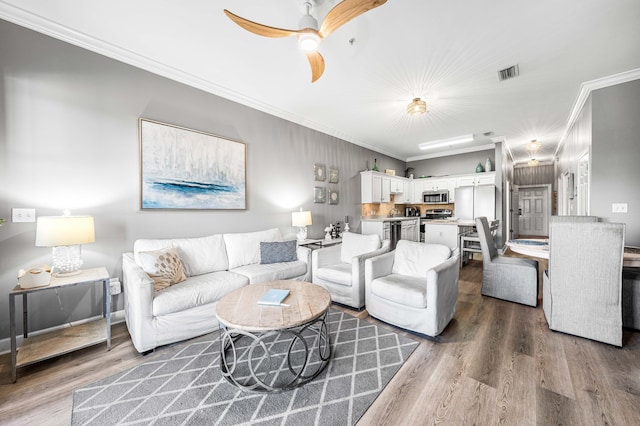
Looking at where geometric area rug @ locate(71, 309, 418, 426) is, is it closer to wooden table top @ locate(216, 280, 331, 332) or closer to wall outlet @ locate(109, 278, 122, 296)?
wooden table top @ locate(216, 280, 331, 332)

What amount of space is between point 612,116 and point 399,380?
435cm

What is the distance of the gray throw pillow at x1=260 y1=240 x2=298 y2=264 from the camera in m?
3.30

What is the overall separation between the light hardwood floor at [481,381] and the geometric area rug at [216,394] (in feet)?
0.36

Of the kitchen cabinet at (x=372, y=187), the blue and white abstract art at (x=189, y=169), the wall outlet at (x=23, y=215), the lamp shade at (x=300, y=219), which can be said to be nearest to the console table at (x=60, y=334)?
the wall outlet at (x=23, y=215)

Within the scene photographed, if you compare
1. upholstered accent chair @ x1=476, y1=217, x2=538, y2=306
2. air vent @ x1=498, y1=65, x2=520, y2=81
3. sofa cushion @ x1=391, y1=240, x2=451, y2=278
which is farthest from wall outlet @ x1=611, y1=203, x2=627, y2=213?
sofa cushion @ x1=391, y1=240, x2=451, y2=278

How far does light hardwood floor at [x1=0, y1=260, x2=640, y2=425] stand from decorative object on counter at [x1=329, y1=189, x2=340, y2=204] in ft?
11.2

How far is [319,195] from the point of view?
4.98 m

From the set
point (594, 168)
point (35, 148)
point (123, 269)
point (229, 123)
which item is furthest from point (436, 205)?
point (35, 148)

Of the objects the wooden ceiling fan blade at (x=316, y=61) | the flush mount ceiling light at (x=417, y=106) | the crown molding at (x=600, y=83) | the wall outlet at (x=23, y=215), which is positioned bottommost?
the wall outlet at (x=23, y=215)

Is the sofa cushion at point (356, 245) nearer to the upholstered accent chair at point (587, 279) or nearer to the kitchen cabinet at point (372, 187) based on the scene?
the upholstered accent chair at point (587, 279)

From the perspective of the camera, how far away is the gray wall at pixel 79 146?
213cm

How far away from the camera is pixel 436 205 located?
296 inches

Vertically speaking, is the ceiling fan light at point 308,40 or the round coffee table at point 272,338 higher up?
the ceiling fan light at point 308,40

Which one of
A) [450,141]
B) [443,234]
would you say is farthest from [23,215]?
[450,141]
